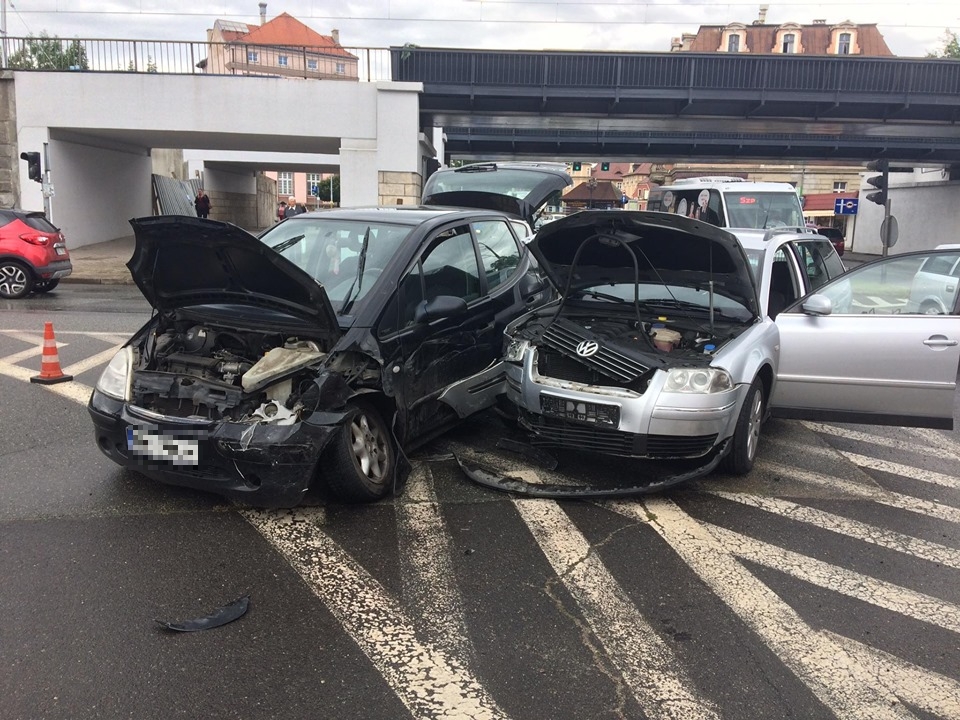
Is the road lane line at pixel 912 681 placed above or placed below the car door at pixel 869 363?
below

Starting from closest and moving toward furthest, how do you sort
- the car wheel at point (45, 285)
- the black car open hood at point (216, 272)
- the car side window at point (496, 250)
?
the black car open hood at point (216, 272) < the car side window at point (496, 250) < the car wheel at point (45, 285)

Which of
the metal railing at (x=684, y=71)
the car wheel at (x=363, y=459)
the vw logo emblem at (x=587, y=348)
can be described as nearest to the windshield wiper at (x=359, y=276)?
the car wheel at (x=363, y=459)

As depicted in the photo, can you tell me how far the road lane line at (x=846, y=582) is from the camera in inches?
139

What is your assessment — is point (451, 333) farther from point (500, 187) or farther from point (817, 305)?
point (500, 187)

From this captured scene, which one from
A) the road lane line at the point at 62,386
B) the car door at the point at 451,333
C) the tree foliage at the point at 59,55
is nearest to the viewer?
the car door at the point at 451,333

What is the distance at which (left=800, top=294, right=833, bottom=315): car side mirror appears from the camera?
554 cm

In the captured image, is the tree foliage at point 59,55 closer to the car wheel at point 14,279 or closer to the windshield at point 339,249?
the car wheel at point 14,279

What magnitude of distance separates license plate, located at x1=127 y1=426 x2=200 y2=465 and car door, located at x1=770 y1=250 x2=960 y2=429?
4.11 meters

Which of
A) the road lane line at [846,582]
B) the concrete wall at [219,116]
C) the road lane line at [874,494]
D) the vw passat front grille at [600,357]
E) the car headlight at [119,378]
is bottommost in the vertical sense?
the road lane line at [874,494]

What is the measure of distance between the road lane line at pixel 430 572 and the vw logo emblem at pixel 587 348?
1336 millimetres

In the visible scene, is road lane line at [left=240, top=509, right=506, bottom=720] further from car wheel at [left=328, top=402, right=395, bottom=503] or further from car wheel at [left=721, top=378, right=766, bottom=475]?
car wheel at [left=721, top=378, right=766, bottom=475]

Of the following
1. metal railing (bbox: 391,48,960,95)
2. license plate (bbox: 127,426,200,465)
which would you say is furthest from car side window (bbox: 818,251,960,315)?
metal railing (bbox: 391,48,960,95)

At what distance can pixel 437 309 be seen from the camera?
4969mm

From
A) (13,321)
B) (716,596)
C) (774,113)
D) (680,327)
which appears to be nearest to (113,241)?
(13,321)
